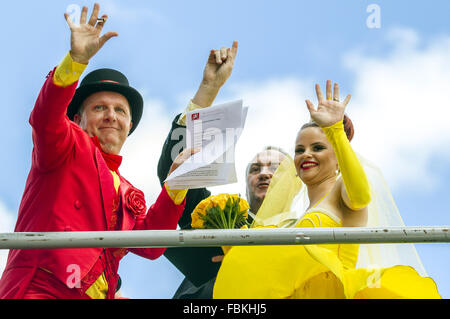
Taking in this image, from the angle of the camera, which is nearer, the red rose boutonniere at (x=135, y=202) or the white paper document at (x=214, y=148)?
the white paper document at (x=214, y=148)

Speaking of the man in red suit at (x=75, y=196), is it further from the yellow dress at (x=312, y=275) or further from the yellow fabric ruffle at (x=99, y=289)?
the yellow dress at (x=312, y=275)

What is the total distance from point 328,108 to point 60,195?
4.32 feet

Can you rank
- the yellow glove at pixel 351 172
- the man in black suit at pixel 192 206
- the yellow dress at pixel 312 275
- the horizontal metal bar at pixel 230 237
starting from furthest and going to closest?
1. the man in black suit at pixel 192 206
2. the yellow glove at pixel 351 172
3. the yellow dress at pixel 312 275
4. the horizontal metal bar at pixel 230 237

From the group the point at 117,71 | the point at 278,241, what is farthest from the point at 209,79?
the point at 278,241

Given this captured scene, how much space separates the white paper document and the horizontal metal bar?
50 centimetres

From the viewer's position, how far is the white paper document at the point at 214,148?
2588 millimetres

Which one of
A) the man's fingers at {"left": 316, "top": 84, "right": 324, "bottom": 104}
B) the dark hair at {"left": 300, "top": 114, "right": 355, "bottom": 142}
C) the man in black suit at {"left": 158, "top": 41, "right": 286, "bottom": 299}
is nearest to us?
the man's fingers at {"left": 316, "top": 84, "right": 324, "bottom": 104}

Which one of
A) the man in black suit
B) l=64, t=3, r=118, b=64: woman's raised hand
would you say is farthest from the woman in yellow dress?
l=64, t=3, r=118, b=64: woman's raised hand

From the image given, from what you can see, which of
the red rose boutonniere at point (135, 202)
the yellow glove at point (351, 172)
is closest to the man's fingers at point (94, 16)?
the red rose boutonniere at point (135, 202)

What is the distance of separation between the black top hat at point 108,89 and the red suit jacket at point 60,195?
0.45 m

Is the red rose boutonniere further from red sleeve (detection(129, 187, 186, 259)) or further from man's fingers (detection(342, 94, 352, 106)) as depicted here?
man's fingers (detection(342, 94, 352, 106))

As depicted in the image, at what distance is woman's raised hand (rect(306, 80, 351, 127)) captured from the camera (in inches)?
117

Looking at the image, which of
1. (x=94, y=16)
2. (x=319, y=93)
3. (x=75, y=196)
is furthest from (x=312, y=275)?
(x=94, y=16)

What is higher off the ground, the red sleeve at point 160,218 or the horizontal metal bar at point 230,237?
the red sleeve at point 160,218
